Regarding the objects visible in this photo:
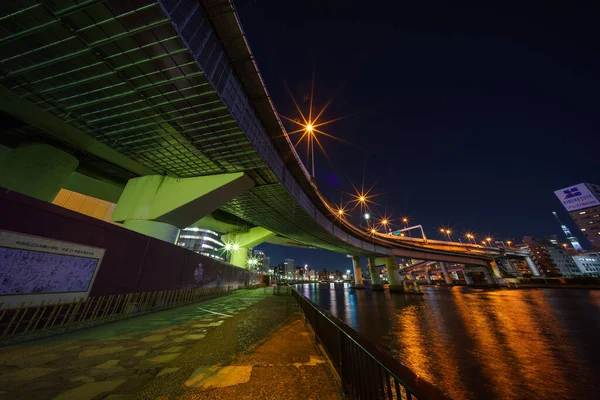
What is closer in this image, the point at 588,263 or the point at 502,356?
the point at 502,356

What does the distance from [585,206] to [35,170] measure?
183965mm

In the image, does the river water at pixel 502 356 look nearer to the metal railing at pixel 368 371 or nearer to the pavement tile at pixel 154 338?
the metal railing at pixel 368 371

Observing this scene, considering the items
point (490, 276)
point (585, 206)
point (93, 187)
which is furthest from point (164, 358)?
point (585, 206)

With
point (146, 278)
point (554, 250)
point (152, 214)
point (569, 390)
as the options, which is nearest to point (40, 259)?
point (146, 278)

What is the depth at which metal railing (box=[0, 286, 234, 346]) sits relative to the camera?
5.71 m

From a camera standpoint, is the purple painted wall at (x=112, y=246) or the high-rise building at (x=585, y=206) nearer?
the purple painted wall at (x=112, y=246)

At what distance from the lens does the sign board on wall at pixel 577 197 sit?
10650 centimetres

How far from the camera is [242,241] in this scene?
33281 millimetres

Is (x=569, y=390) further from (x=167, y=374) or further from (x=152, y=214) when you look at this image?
(x=152, y=214)

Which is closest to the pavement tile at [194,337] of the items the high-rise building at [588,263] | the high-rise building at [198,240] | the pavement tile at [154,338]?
the pavement tile at [154,338]

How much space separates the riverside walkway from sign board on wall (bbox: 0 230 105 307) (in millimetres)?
1602

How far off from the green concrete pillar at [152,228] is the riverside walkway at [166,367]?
7.64 metres

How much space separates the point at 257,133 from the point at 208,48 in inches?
182

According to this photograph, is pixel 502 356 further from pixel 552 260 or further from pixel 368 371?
pixel 552 260
